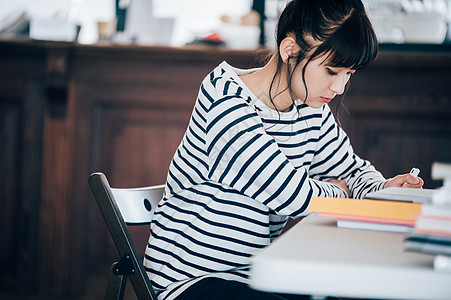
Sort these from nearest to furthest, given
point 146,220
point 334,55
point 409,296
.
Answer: point 409,296 < point 334,55 < point 146,220

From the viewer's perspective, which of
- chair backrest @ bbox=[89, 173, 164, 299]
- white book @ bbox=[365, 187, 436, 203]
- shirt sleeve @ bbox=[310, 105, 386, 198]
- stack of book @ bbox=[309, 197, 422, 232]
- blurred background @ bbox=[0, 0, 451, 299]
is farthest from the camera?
blurred background @ bbox=[0, 0, 451, 299]

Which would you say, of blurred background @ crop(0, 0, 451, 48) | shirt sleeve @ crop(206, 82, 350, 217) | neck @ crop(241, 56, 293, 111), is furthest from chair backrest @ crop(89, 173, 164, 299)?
blurred background @ crop(0, 0, 451, 48)

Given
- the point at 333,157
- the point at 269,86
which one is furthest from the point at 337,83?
the point at 333,157

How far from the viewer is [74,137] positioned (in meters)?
2.56

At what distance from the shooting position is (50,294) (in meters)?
2.54

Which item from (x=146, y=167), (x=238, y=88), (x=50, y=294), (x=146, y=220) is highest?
(x=238, y=88)

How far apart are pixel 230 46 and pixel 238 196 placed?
1.48m

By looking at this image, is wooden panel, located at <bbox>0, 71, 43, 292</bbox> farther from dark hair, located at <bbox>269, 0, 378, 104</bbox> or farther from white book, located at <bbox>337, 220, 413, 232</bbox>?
white book, located at <bbox>337, 220, 413, 232</bbox>

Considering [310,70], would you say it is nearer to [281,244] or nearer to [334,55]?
[334,55]

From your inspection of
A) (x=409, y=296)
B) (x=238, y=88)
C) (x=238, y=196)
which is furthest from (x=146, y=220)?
(x=409, y=296)

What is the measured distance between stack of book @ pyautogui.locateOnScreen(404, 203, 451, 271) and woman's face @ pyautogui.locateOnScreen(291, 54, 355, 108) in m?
0.64

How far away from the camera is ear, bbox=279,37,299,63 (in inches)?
47.2

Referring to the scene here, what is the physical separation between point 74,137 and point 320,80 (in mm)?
1597

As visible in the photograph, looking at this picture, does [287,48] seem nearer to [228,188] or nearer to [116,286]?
[228,188]
